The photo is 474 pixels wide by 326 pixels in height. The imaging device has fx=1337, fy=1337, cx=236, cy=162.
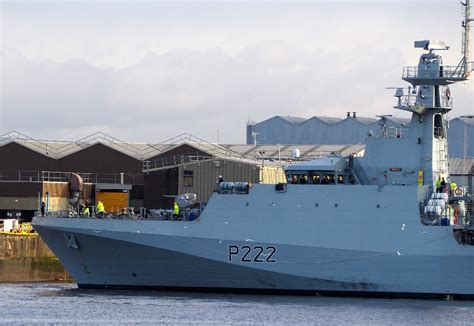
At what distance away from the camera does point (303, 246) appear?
44.5m

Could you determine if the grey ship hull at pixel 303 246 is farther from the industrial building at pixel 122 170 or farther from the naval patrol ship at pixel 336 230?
the industrial building at pixel 122 170

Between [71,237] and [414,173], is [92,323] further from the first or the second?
[414,173]

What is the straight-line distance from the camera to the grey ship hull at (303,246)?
44.1 m

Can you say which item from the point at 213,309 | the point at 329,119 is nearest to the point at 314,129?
the point at 329,119

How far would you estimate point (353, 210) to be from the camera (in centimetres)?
4456

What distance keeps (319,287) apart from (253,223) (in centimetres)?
308

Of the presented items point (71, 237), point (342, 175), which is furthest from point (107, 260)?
point (342, 175)

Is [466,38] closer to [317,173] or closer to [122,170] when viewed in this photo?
[317,173]

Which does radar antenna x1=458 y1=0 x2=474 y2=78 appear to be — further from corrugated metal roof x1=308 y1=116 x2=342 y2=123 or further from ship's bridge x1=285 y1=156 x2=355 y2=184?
corrugated metal roof x1=308 y1=116 x2=342 y2=123

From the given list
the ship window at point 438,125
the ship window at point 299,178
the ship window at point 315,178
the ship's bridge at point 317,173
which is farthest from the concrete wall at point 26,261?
the ship window at point 438,125

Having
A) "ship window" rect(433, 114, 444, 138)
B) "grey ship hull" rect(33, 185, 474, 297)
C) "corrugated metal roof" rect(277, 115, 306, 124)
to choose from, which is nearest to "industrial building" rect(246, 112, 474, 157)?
"corrugated metal roof" rect(277, 115, 306, 124)

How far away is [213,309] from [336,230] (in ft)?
17.8

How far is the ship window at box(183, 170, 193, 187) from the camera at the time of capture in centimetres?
5378

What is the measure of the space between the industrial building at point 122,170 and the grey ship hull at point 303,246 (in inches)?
262
